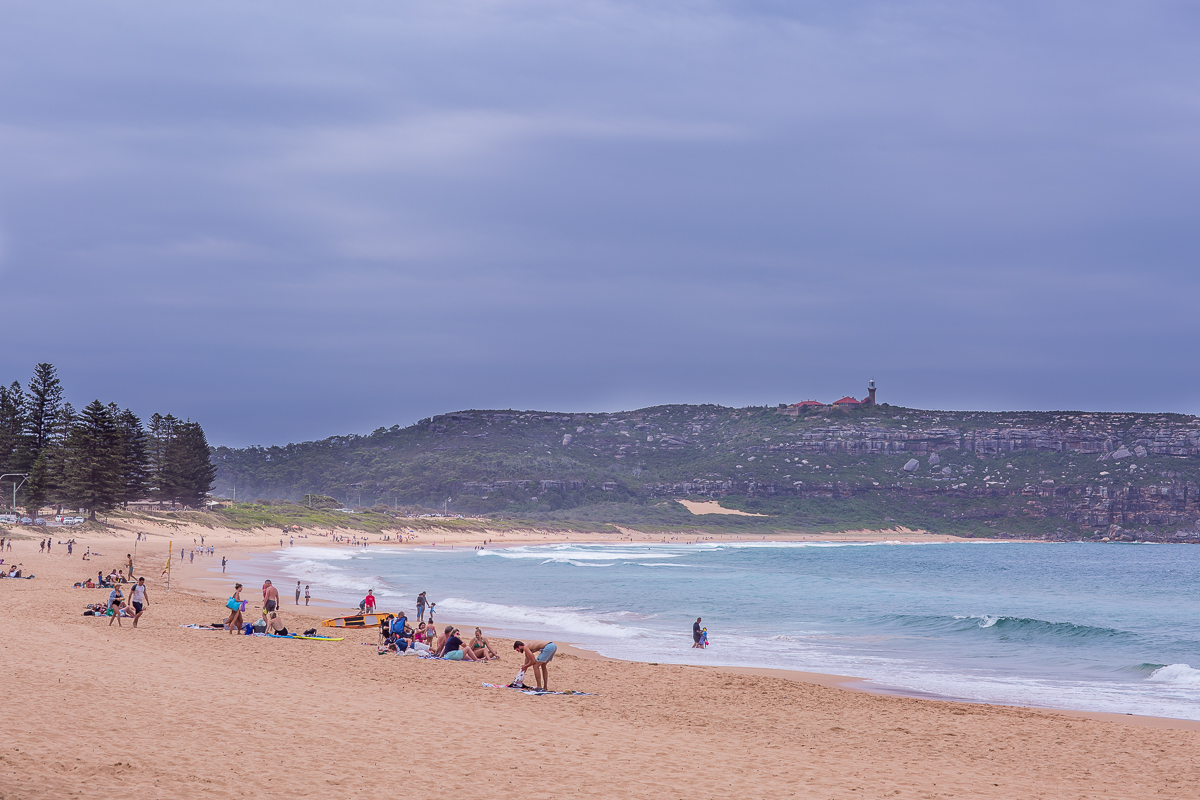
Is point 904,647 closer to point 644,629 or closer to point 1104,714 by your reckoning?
point 644,629

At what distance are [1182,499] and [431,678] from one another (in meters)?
163

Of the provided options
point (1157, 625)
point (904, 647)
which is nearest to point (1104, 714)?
point (904, 647)

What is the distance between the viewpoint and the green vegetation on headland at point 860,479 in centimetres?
14688

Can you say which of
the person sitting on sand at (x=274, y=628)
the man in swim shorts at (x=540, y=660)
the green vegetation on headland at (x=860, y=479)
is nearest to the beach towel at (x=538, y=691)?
the man in swim shorts at (x=540, y=660)

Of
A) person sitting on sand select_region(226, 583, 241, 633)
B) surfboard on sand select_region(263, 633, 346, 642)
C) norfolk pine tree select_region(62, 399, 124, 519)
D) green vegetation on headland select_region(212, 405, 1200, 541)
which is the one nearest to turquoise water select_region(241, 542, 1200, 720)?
surfboard on sand select_region(263, 633, 346, 642)

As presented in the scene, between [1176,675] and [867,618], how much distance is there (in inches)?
464

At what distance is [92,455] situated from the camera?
205 feet

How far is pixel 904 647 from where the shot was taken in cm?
2300

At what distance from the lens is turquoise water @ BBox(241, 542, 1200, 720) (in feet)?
59.9

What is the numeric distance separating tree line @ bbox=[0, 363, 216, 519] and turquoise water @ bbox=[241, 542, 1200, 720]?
1551 centimetres

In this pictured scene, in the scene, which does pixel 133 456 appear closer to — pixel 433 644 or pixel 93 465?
pixel 93 465

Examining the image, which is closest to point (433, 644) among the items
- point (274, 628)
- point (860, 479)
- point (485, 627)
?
point (274, 628)

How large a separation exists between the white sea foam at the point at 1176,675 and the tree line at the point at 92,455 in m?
61.8

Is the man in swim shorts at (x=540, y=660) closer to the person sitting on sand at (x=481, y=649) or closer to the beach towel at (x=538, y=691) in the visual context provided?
the beach towel at (x=538, y=691)
